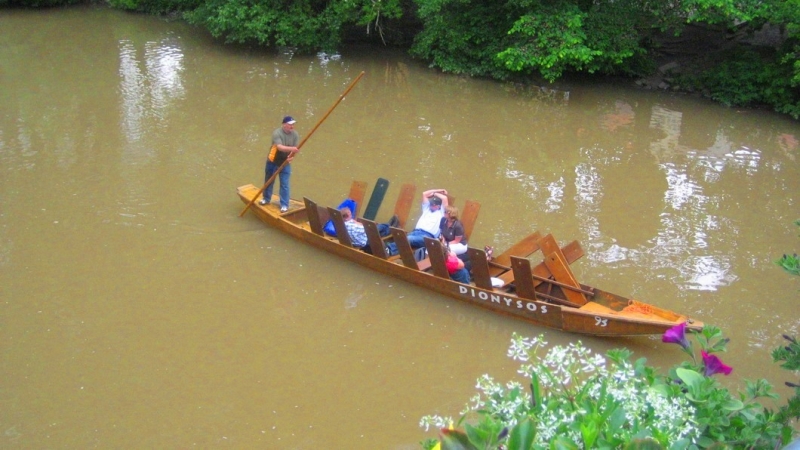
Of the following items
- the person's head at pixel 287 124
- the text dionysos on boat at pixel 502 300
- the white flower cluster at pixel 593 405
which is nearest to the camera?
the white flower cluster at pixel 593 405

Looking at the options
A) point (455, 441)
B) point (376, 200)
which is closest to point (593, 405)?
point (455, 441)

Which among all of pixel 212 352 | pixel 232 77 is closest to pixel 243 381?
pixel 212 352

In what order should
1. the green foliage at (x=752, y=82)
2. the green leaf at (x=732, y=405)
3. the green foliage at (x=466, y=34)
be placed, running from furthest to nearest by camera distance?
the green foliage at (x=466, y=34)
the green foliage at (x=752, y=82)
the green leaf at (x=732, y=405)

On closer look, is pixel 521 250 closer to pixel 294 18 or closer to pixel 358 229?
pixel 358 229

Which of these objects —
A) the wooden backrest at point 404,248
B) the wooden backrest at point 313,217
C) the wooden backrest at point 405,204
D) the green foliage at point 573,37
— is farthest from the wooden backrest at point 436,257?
the green foliage at point 573,37

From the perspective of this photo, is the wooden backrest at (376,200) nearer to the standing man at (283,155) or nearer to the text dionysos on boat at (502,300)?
the standing man at (283,155)

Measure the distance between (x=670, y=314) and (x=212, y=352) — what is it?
178 inches

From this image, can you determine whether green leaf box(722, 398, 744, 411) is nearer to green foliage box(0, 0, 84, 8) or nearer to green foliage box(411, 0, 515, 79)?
green foliage box(411, 0, 515, 79)

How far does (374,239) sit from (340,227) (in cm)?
52

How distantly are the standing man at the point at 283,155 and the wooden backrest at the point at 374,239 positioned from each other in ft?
5.50

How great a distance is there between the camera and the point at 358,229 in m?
9.09

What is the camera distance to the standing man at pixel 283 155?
9703 millimetres

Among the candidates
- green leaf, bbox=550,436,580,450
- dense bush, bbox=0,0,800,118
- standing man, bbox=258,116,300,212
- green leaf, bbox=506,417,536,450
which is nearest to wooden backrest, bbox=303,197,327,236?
standing man, bbox=258,116,300,212

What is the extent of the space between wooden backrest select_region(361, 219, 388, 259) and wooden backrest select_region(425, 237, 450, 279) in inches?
25.1
